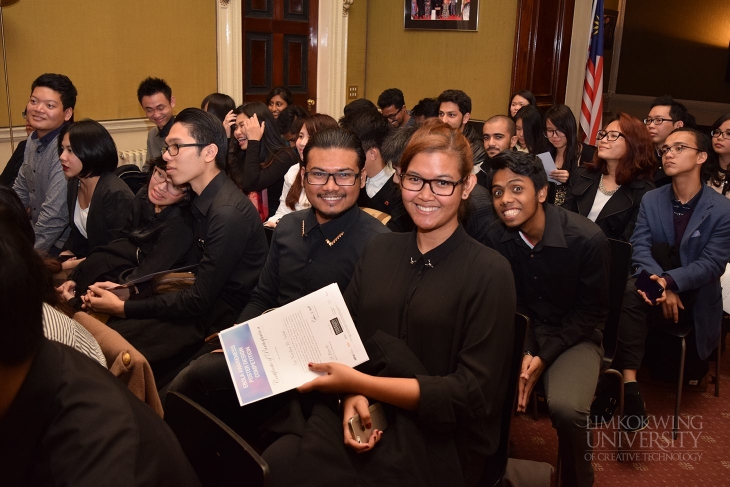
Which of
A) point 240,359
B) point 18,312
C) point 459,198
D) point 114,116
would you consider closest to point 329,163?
point 459,198

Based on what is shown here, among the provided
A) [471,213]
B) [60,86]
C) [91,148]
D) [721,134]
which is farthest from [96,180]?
[721,134]

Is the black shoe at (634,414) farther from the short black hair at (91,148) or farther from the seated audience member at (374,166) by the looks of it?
the short black hair at (91,148)

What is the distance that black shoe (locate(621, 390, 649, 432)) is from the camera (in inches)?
110

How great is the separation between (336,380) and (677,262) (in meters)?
2.15

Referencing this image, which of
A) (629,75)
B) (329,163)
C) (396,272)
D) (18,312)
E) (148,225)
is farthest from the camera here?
(629,75)

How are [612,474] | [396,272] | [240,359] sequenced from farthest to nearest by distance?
[612,474] → [396,272] → [240,359]

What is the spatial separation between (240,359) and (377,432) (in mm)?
432

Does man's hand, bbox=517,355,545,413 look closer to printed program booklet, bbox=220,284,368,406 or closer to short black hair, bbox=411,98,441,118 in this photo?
printed program booklet, bbox=220,284,368,406

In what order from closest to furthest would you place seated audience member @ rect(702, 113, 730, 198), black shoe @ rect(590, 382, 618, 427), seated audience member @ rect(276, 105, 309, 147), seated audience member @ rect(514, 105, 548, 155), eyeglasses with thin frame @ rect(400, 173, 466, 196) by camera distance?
1. eyeglasses with thin frame @ rect(400, 173, 466, 196)
2. black shoe @ rect(590, 382, 618, 427)
3. seated audience member @ rect(702, 113, 730, 198)
4. seated audience member @ rect(514, 105, 548, 155)
5. seated audience member @ rect(276, 105, 309, 147)

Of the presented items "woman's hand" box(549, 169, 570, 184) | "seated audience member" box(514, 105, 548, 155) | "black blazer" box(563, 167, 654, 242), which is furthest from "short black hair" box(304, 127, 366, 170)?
"seated audience member" box(514, 105, 548, 155)

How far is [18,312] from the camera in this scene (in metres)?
0.81

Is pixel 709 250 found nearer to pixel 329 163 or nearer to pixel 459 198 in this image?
pixel 459 198

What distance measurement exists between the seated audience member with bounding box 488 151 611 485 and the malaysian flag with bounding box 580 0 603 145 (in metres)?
4.32

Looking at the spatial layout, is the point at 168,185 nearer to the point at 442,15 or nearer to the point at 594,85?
the point at 594,85
